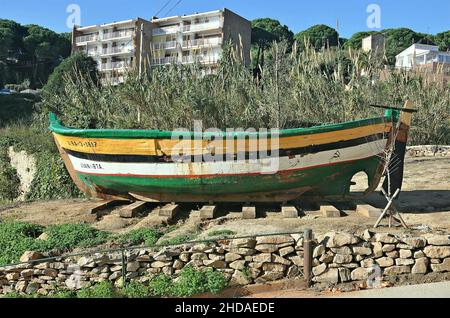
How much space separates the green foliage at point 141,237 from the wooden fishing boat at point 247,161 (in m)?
1.32

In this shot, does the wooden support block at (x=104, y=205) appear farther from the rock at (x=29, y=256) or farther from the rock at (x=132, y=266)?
the rock at (x=132, y=266)

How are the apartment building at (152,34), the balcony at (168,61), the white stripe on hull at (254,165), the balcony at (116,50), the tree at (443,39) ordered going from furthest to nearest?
the tree at (443,39)
the balcony at (116,50)
the apartment building at (152,34)
the balcony at (168,61)
the white stripe on hull at (254,165)

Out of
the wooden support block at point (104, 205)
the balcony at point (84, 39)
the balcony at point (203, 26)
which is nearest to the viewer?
the wooden support block at point (104, 205)

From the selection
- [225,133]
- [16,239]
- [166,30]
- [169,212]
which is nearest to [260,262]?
[169,212]

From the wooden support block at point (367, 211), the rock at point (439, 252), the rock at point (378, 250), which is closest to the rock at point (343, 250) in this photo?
the rock at point (378, 250)

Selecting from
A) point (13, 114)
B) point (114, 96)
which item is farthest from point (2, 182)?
point (13, 114)

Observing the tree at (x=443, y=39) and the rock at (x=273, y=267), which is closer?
the rock at (x=273, y=267)

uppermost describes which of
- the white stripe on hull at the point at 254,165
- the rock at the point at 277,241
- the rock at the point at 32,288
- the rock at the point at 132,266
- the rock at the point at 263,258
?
the white stripe on hull at the point at 254,165

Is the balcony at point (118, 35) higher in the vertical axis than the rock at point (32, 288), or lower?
higher

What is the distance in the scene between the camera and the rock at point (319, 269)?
17.1 feet

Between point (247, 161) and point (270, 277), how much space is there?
2382mm

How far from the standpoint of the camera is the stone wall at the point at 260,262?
5195mm

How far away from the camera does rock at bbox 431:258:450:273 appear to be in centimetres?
514
